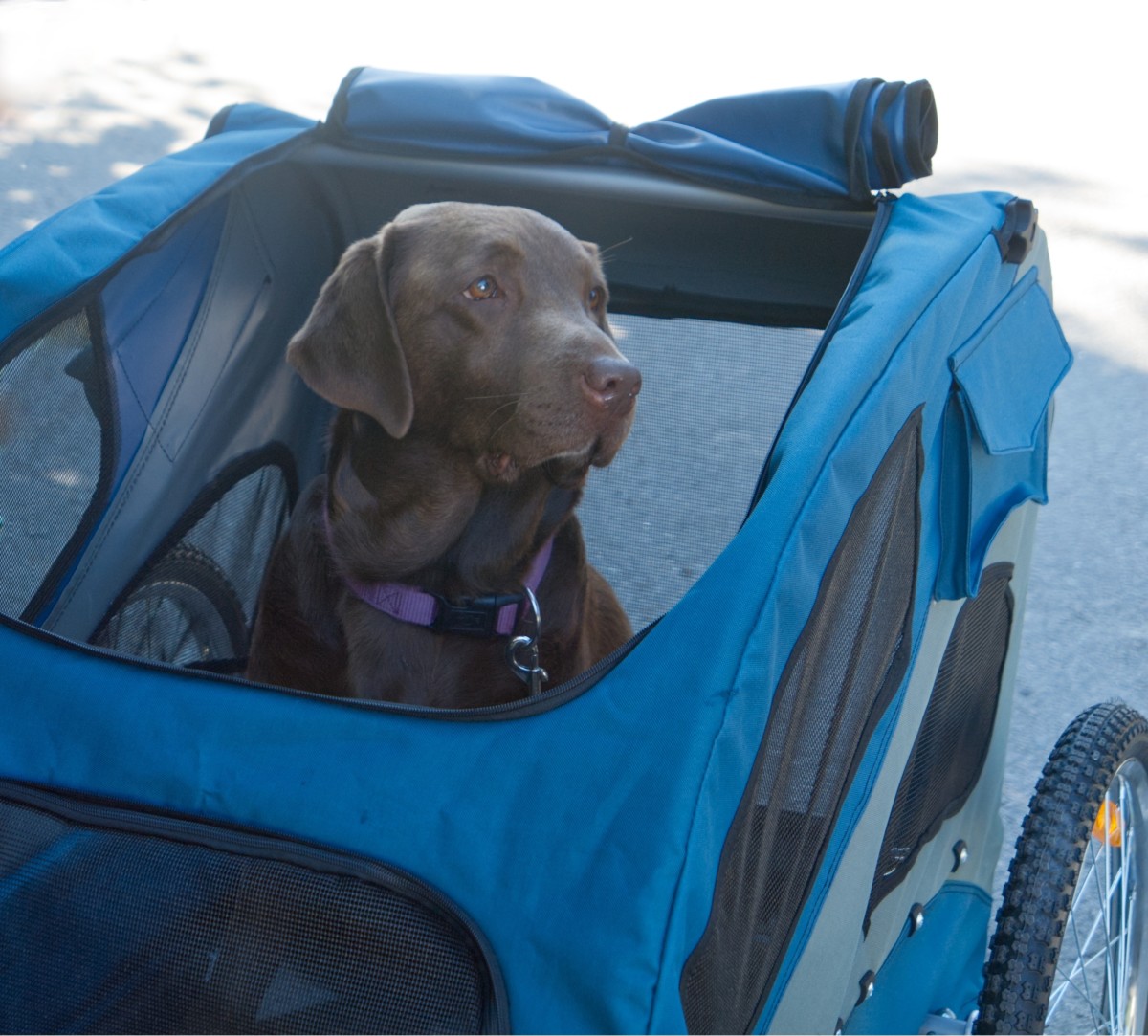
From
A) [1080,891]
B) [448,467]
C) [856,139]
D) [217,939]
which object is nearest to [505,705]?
[217,939]

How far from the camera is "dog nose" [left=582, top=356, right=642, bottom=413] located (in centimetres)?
192

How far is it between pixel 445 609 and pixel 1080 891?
121 cm

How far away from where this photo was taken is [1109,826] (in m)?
2.14

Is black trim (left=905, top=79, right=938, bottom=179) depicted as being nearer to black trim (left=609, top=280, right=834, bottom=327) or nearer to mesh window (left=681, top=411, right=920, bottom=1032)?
black trim (left=609, top=280, right=834, bottom=327)

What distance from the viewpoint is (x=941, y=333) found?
5.61ft

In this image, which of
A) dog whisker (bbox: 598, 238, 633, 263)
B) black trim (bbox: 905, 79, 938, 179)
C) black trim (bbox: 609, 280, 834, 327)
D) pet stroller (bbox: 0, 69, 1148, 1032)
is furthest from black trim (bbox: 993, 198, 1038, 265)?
dog whisker (bbox: 598, 238, 633, 263)

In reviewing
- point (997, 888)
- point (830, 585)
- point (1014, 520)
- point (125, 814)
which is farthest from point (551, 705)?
point (997, 888)

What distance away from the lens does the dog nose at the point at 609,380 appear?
192 centimetres

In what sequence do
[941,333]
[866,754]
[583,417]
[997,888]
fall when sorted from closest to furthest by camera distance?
[866,754]
[941,333]
[583,417]
[997,888]

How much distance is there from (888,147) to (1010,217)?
23cm

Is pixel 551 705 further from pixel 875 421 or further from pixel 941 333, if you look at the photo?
pixel 941 333

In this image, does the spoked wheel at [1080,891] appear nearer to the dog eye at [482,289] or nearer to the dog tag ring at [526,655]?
the dog tag ring at [526,655]

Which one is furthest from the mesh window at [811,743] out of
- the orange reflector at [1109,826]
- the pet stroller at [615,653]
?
the orange reflector at [1109,826]

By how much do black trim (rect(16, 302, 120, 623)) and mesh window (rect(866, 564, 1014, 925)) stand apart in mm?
1306
